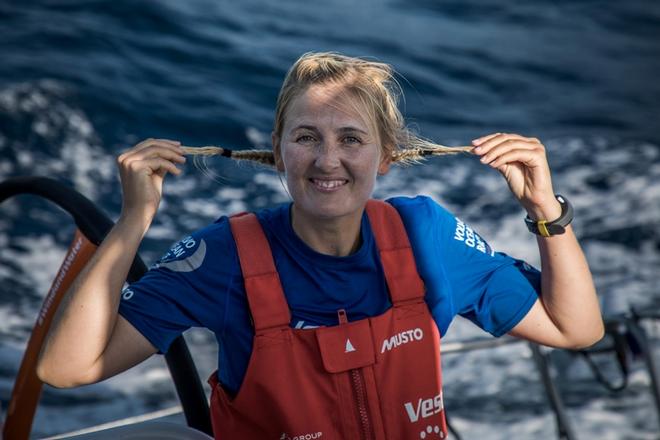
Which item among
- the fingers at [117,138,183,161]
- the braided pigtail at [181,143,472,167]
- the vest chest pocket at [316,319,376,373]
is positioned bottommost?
the vest chest pocket at [316,319,376,373]

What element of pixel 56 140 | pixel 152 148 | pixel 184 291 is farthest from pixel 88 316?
pixel 56 140

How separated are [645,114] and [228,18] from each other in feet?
11.7

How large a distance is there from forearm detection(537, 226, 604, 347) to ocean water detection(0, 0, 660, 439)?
1309mm

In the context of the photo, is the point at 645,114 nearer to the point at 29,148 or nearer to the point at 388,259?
the point at 29,148

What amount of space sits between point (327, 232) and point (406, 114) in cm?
234

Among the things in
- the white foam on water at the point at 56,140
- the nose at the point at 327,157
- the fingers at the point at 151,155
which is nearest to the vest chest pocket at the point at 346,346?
the nose at the point at 327,157

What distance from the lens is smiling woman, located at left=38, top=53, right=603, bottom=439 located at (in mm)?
1401

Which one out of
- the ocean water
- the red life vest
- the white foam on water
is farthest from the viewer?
the white foam on water

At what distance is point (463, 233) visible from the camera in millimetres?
Result: 1644

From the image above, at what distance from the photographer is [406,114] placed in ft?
12.5

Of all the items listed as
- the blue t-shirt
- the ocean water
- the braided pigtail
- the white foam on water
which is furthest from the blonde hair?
the white foam on water

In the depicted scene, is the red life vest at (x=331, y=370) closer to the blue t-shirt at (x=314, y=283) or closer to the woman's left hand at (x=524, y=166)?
the blue t-shirt at (x=314, y=283)

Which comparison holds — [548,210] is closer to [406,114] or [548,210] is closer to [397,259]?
[397,259]

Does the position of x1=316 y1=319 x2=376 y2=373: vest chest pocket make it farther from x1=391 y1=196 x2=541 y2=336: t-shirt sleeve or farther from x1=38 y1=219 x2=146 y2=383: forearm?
x1=38 y1=219 x2=146 y2=383: forearm
